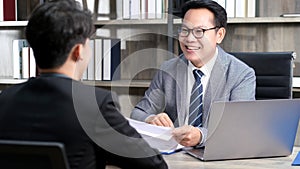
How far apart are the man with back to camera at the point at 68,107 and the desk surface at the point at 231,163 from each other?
0.33m

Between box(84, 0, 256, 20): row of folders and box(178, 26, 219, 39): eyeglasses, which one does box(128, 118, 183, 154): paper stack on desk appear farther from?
box(84, 0, 256, 20): row of folders

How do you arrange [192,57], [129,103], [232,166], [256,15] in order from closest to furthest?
[232,166]
[192,57]
[256,15]
[129,103]

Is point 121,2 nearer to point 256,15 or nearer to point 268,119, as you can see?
point 256,15

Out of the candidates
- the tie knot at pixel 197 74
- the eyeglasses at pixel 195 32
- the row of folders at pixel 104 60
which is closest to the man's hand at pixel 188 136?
the tie knot at pixel 197 74

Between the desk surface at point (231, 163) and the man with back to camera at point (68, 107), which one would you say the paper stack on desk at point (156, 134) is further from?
the man with back to camera at point (68, 107)

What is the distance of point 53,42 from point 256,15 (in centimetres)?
224

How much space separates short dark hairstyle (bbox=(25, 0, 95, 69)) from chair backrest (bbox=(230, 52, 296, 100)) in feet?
4.30

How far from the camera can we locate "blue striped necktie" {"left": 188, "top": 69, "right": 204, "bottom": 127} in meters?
2.21

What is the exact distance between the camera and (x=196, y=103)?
2.24 meters

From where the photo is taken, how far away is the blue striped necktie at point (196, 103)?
2207 millimetres

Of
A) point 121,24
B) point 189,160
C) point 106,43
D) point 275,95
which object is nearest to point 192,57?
point 275,95

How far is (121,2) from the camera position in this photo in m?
3.56

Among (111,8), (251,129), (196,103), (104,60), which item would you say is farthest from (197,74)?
(111,8)

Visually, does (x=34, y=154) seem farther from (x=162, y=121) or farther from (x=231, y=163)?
(x=162, y=121)
